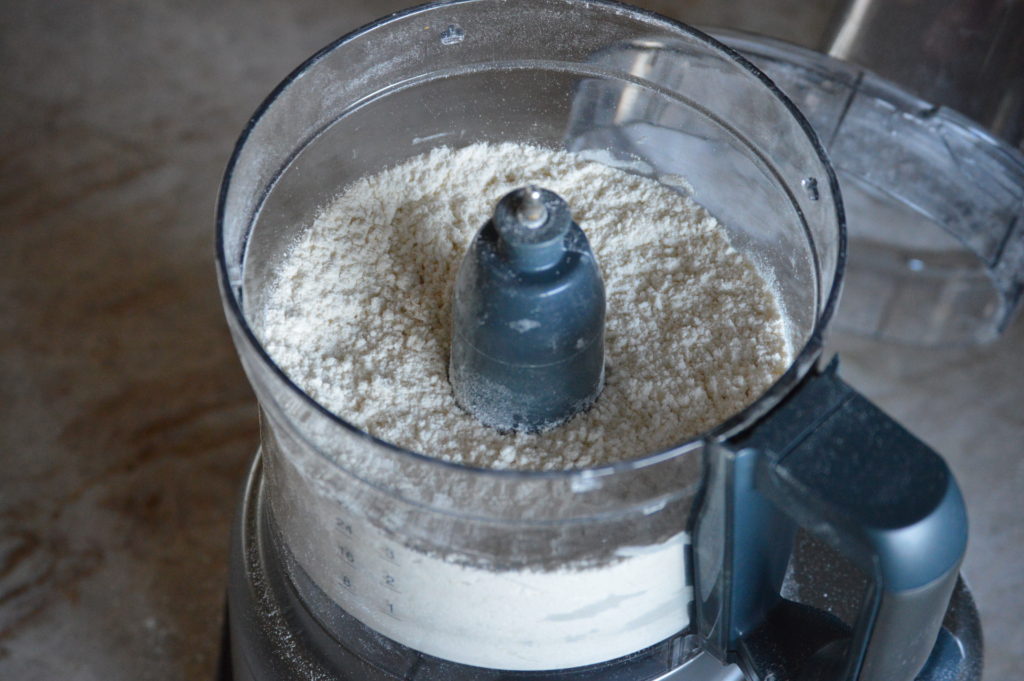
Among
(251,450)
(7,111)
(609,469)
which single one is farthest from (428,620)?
(7,111)

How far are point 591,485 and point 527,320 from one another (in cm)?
9

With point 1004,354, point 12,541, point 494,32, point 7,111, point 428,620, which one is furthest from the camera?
point 7,111

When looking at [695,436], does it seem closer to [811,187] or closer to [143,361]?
[811,187]

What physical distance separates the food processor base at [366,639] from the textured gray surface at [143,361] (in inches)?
11.1

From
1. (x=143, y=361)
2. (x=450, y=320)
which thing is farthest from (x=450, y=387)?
(x=143, y=361)

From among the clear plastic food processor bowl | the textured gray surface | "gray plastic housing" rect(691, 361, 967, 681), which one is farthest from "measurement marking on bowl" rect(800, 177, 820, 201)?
the textured gray surface

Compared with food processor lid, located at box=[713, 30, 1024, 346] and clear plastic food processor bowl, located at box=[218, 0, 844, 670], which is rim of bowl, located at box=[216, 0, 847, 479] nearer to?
clear plastic food processor bowl, located at box=[218, 0, 844, 670]

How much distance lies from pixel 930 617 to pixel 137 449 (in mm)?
774

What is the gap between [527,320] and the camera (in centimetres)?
A: 55

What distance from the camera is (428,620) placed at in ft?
1.92

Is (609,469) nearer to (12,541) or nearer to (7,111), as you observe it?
(12,541)

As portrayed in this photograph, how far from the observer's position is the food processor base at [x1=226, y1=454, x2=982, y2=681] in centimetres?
64

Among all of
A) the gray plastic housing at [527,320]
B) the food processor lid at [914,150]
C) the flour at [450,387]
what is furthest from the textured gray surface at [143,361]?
the gray plastic housing at [527,320]

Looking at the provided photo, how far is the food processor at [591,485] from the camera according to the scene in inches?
19.1
